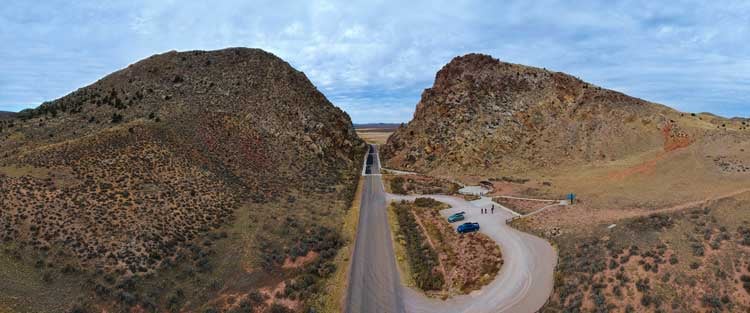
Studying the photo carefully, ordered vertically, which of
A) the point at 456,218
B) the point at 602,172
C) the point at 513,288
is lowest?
the point at 513,288

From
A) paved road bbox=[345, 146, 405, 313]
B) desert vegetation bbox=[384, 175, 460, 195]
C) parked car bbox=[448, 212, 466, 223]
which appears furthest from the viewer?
desert vegetation bbox=[384, 175, 460, 195]

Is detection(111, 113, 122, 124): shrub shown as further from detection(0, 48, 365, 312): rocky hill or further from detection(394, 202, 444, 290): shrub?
detection(394, 202, 444, 290): shrub

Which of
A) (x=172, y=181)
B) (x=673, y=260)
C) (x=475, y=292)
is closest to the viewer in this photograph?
(x=673, y=260)

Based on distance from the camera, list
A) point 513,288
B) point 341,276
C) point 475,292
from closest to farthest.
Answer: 1. point 513,288
2. point 475,292
3. point 341,276

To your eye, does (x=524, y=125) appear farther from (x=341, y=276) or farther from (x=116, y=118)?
(x=116, y=118)

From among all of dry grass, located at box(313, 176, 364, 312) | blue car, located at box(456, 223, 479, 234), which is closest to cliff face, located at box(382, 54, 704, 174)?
blue car, located at box(456, 223, 479, 234)

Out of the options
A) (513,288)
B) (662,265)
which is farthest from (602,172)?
(513,288)

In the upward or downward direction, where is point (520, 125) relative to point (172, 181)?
upward
